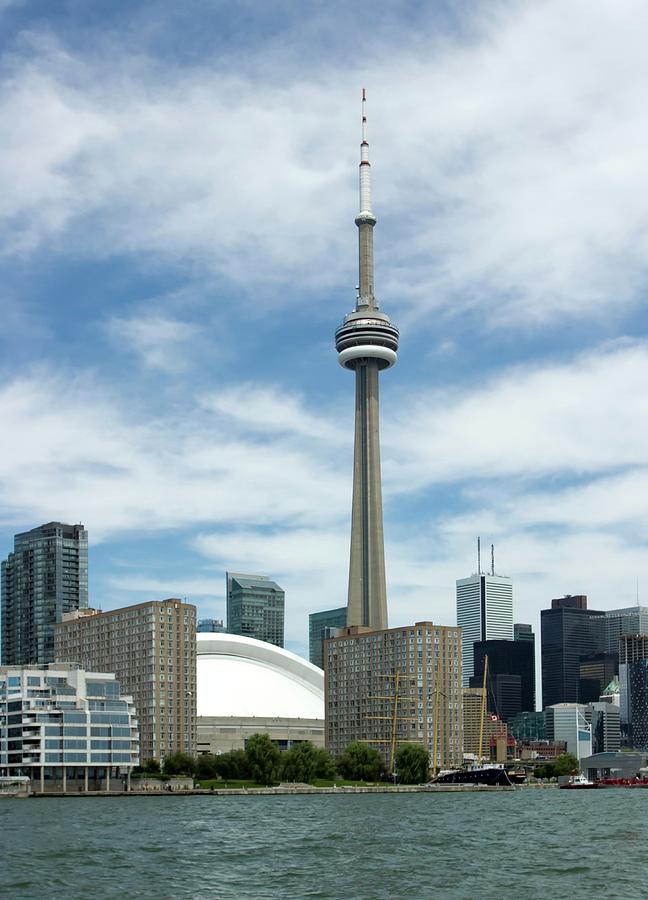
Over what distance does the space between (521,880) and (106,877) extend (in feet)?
86.1

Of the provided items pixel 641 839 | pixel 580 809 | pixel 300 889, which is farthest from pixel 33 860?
pixel 580 809

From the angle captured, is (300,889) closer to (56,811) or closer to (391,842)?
(391,842)

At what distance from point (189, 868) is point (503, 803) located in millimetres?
103276

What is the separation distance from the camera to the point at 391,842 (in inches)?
4299

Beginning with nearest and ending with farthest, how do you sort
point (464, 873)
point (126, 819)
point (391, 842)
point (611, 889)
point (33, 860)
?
point (611, 889) < point (464, 873) < point (33, 860) < point (391, 842) < point (126, 819)

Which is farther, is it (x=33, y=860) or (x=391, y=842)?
(x=391, y=842)

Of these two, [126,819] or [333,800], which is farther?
[333,800]

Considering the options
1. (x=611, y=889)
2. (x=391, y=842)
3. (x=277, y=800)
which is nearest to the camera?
(x=611, y=889)

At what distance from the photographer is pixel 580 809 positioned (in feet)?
557

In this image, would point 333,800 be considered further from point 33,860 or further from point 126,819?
point 33,860

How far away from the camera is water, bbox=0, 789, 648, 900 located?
81.0 m

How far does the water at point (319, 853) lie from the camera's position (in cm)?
8100

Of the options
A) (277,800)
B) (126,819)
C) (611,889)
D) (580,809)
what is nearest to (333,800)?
(277,800)

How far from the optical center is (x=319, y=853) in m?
101
